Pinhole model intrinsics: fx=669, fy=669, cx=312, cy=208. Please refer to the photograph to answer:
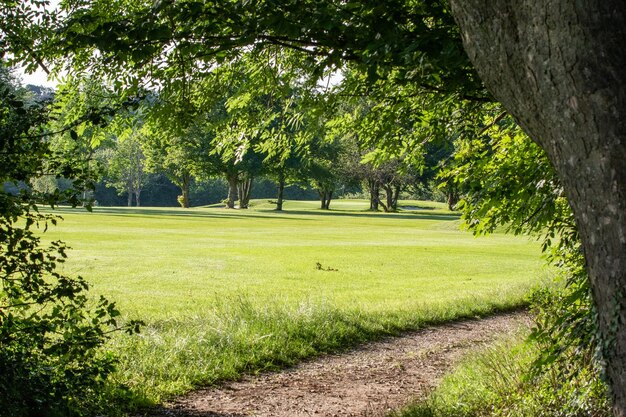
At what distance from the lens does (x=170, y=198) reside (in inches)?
4486

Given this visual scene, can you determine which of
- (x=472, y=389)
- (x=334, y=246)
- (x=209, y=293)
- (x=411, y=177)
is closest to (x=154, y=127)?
(x=472, y=389)

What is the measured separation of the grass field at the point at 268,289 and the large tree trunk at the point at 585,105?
5.40 m

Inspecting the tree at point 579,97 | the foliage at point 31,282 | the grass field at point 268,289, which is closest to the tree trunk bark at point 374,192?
the grass field at point 268,289

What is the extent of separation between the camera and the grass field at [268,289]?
8588mm

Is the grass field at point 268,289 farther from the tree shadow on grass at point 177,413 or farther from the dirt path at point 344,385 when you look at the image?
the dirt path at point 344,385

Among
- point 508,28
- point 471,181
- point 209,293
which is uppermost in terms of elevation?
point 508,28

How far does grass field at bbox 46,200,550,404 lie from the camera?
8.59 metres

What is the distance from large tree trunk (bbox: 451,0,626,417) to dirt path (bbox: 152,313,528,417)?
15.2 ft

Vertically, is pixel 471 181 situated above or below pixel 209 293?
above

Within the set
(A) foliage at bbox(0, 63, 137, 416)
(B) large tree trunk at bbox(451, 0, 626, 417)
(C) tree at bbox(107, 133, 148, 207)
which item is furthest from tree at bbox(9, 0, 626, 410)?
(C) tree at bbox(107, 133, 148, 207)

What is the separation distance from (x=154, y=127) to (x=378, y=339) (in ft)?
18.9

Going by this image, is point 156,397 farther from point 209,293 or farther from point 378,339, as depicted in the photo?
point 209,293

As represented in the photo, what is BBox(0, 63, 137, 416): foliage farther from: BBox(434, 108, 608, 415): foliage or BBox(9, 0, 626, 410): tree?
BBox(434, 108, 608, 415): foliage

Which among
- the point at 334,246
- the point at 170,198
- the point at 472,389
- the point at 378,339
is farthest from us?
the point at 170,198
